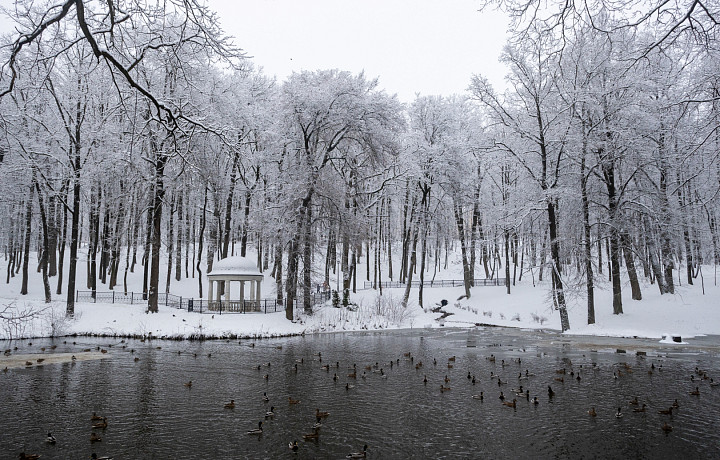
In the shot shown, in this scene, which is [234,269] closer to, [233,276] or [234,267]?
[234,267]

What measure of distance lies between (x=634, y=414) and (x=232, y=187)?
3049cm

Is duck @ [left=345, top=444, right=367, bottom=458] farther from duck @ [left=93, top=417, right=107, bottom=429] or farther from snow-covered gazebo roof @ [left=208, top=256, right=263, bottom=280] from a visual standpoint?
snow-covered gazebo roof @ [left=208, top=256, right=263, bottom=280]

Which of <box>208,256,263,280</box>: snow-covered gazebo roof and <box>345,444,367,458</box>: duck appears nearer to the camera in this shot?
<box>345,444,367,458</box>: duck

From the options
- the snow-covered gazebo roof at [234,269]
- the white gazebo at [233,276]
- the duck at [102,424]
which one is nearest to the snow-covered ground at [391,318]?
the white gazebo at [233,276]

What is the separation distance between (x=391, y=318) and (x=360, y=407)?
20.7 metres

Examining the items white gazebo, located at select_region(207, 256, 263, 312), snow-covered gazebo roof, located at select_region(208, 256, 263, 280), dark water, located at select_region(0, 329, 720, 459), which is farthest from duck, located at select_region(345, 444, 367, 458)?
snow-covered gazebo roof, located at select_region(208, 256, 263, 280)

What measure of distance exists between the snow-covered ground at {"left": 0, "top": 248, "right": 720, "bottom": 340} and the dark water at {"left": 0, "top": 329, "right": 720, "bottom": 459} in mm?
5574

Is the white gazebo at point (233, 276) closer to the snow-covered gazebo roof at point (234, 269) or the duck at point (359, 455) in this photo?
the snow-covered gazebo roof at point (234, 269)

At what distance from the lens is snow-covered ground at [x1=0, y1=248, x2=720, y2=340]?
23.4 m

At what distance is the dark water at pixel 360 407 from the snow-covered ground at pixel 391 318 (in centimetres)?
557

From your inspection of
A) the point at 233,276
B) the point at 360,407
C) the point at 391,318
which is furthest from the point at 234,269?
the point at 360,407

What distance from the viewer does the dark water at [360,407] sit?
7.77 meters

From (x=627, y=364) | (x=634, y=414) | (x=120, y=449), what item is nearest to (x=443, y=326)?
(x=627, y=364)

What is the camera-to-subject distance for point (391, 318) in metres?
30.9
